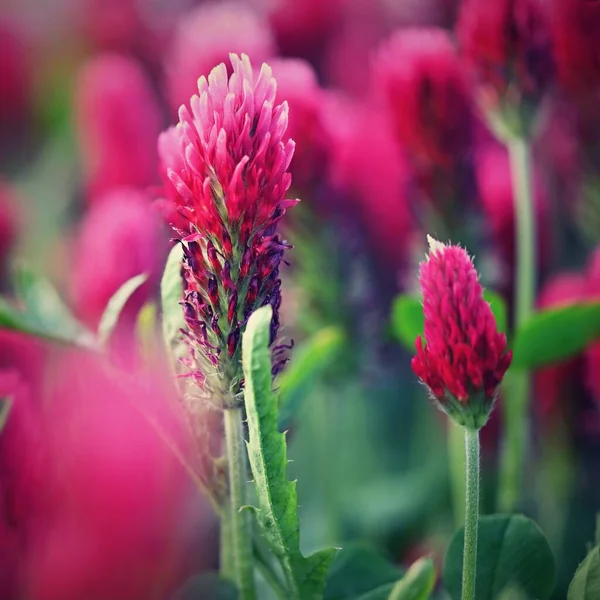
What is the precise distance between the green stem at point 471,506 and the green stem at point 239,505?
106mm

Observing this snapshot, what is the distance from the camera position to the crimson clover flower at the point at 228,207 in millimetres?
389

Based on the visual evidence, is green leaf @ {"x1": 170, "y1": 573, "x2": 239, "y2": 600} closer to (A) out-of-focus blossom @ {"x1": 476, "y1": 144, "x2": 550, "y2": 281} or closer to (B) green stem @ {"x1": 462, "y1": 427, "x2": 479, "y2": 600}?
(B) green stem @ {"x1": 462, "y1": 427, "x2": 479, "y2": 600}

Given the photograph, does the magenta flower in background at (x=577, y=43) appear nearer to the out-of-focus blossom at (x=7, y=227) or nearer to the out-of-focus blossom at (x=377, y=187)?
the out-of-focus blossom at (x=377, y=187)

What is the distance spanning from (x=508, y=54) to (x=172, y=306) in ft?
1.09

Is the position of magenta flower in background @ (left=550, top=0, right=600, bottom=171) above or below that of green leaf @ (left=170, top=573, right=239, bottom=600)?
above

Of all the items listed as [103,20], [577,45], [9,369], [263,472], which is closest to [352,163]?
[577,45]

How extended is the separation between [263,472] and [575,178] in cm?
57

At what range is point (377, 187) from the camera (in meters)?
0.89

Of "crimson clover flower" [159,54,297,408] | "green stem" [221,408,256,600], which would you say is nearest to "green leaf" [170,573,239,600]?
"green stem" [221,408,256,600]

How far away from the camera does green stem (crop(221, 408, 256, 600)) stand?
1.41ft

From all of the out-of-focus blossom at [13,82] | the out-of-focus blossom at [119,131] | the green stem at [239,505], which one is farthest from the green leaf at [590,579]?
the out-of-focus blossom at [13,82]

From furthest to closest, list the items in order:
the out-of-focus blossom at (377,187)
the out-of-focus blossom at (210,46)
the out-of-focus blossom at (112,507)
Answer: the out-of-focus blossom at (377,187) → the out-of-focus blossom at (210,46) → the out-of-focus blossom at (112,507)

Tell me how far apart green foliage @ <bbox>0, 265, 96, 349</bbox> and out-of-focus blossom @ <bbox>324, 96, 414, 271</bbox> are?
0.32 metres

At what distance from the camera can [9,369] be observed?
2.09 ft
